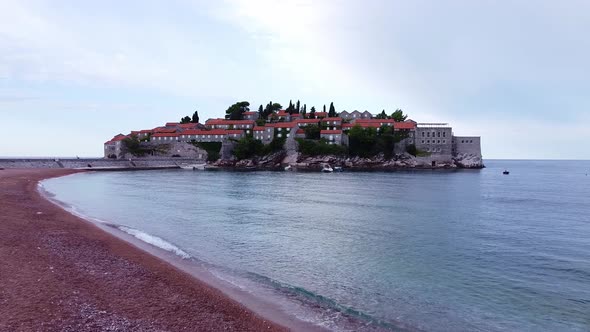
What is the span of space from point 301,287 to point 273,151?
11720 centimetres

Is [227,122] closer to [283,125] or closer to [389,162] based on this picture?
[283,125]

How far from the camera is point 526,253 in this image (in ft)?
68.0

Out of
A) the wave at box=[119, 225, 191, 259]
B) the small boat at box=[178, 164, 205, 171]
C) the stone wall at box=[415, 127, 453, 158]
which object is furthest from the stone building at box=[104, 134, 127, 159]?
the wave at box=[119, 225, 191, 259]

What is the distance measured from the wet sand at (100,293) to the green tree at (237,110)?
138851 mm

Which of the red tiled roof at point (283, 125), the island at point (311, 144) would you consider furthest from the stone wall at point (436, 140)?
the red tiled roof at point (283, 125)

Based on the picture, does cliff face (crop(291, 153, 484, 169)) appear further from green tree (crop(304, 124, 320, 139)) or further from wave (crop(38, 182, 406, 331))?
wave (crop(38, 182, 406, 331))

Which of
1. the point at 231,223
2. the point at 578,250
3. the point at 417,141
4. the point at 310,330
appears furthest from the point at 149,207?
the point at 417,141

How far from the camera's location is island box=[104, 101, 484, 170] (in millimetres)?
123312

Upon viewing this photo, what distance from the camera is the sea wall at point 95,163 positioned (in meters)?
98.5

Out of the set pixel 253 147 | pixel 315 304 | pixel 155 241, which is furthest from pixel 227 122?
pixel 315 304

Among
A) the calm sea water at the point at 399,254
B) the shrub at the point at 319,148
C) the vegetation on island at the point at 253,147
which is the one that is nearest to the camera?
the calm sea water at the point at 399,254

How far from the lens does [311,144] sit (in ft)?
415

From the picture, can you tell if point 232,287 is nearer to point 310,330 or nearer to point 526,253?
point 310,330

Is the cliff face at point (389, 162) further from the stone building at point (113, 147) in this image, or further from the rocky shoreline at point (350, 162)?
the stone building at point (113, 147)
